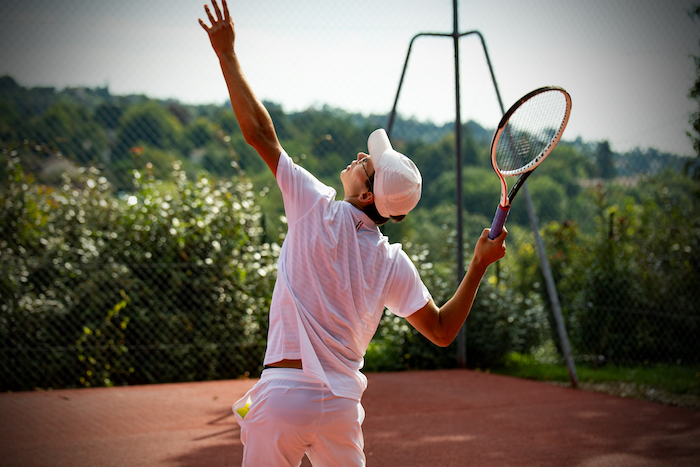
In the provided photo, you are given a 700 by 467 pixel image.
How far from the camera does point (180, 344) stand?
209 inches

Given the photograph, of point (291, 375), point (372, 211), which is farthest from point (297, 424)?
point (372, 211)

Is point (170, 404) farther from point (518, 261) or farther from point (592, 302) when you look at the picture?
point (518, 261)

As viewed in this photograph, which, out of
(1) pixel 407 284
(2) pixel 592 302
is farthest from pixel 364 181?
(2) pixel 592 302

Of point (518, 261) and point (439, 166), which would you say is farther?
point (439, 166)

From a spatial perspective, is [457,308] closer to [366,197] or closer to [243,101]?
[366,197]

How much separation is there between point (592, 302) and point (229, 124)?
5163 mm

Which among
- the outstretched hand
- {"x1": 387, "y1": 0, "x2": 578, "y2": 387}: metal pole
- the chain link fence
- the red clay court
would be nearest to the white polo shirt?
the outstretched hand

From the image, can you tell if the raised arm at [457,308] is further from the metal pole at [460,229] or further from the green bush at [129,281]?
the green bush at [129,281]

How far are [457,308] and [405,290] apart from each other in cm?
17

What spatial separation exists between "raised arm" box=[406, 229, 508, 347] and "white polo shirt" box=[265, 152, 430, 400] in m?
0.16

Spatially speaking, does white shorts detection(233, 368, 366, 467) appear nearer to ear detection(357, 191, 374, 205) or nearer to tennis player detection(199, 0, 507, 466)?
tennis player detection(199, 0, 507, 466)

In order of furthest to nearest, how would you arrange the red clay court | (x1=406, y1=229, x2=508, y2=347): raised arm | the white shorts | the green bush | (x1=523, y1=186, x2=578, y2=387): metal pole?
(x1=523, y1=186, x2=578, y2=387): metal pole → the green bush → the red clay court → (x1=406, y1=229, x2=508, y2=347): raised arm → the white shorts

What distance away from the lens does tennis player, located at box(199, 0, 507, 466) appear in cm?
165

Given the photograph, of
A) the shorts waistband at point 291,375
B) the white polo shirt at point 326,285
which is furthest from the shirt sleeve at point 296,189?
the shorts waistband at point 291,375
